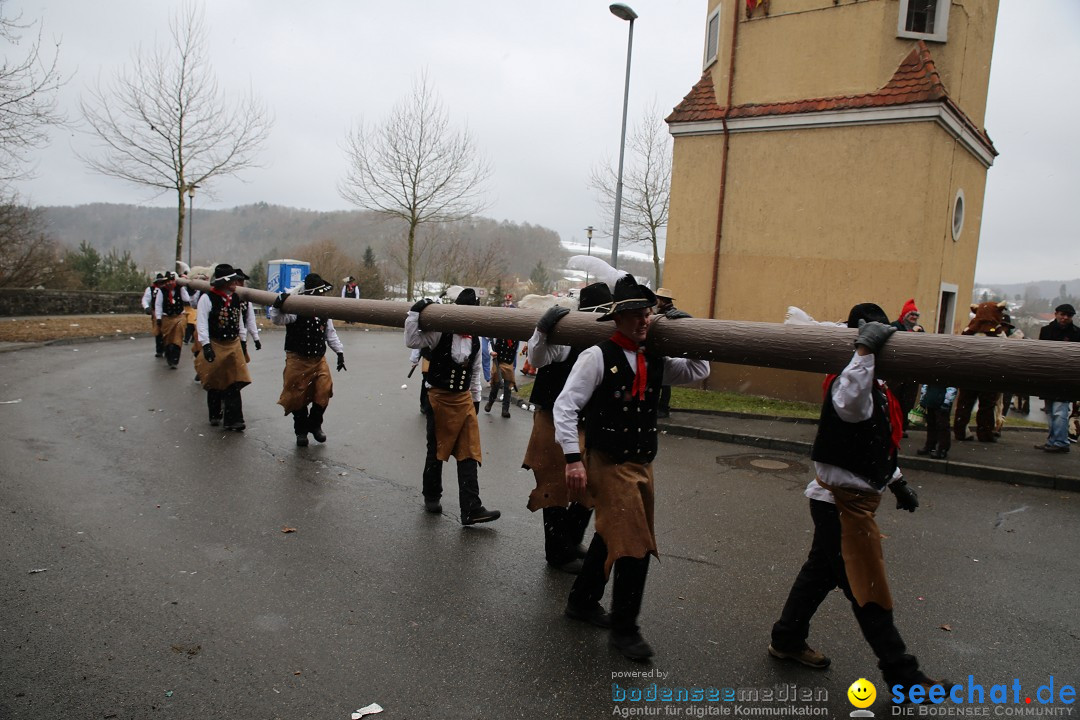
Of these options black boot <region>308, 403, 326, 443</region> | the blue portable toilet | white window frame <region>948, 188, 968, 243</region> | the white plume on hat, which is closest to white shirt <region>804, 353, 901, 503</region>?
the white plume on hat

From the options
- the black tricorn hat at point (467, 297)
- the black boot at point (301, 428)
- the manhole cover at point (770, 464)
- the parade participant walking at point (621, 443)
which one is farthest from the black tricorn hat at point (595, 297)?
the black boot at point (301, 428)

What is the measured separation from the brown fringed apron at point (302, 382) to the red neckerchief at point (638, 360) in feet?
16.0

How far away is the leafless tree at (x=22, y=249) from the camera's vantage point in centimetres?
2055

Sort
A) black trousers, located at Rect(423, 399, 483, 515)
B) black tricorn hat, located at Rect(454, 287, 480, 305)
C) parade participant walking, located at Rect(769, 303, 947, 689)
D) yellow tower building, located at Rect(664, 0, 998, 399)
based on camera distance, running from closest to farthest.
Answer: parade participant walking, located at Rect(769, 303, 947, 689), black trousers, located at Rect(423, 399, 483, 515), black tricorn hat, located at Rect(454, 287, 480, 305), yellow tower building, located at Rect(664, 0, 998, 399)

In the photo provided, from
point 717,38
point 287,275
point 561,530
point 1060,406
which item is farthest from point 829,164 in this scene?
point 287,275

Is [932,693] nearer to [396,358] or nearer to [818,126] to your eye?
[818,126]

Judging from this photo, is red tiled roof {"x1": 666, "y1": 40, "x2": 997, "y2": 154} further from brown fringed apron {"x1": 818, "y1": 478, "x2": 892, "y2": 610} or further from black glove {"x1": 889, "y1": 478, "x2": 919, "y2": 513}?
brown fringed apron {"x1": 818, "y1": 478, "x2": 892, "y2": 610}

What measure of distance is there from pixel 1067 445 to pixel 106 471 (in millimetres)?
11820

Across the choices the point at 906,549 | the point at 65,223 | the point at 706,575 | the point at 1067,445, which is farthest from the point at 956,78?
the point at 65,223

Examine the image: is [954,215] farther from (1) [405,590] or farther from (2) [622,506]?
(1) [405,590]

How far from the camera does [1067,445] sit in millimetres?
9242

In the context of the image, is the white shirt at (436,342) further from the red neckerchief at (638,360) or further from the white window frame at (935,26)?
the white window frame at (935,26)

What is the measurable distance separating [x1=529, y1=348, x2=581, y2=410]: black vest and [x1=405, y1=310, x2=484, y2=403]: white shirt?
3.17 feet

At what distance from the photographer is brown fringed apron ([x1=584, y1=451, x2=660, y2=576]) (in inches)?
138
